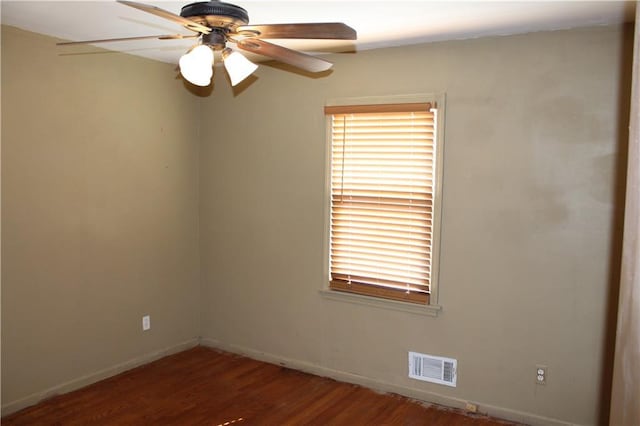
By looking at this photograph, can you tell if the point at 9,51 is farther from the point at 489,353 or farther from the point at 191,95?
the point at 489,353

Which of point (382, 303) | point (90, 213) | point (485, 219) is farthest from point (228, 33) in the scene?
point (382, 303)

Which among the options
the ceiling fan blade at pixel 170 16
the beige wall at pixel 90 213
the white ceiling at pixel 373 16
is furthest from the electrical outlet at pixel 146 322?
the ceiling fan blade at pixel 170 16

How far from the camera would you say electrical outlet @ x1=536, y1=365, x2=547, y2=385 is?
10.8 feet

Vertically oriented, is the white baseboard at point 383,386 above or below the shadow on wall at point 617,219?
below

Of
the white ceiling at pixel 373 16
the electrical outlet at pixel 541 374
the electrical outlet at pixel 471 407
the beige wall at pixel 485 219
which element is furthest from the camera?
the electrical outlet at pixel 471 407

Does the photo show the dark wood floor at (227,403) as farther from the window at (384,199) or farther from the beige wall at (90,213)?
the window at (384,199)

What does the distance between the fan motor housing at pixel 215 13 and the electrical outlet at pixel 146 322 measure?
115 inches

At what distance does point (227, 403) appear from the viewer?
3611 mm

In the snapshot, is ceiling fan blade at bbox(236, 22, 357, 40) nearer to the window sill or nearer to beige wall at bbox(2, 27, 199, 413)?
beige wall at bbox(2, 27, 199, 413)

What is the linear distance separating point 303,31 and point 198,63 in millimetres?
468

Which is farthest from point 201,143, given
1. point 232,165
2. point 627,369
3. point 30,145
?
point 627,369

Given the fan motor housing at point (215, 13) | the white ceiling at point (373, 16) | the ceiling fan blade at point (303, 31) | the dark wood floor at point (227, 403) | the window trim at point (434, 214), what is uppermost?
the white ceiling at point (373, 16)

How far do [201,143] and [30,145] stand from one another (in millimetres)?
1521

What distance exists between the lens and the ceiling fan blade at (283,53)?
2.27m
